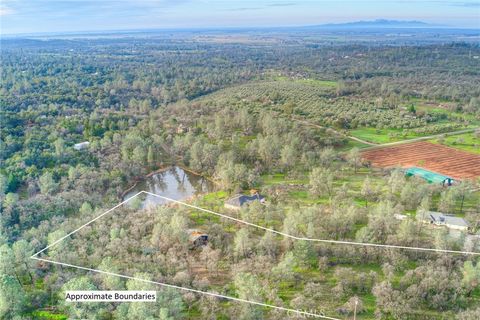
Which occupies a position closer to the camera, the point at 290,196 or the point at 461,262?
the point at 461,262

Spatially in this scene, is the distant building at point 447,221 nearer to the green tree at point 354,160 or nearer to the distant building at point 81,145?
the green tree at point 354,160

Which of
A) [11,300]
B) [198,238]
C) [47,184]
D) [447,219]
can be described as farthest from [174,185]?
[447,219]

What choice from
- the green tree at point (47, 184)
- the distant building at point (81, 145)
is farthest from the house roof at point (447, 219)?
the distant building at point (81, 145)

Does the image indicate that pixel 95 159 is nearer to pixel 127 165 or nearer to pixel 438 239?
pixel 127 165

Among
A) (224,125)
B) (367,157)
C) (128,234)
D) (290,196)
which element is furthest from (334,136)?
(128,234)

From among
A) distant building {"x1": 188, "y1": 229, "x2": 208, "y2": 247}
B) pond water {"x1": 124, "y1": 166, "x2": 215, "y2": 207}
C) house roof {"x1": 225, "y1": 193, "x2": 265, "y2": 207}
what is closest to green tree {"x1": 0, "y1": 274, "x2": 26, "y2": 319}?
distant building {"x1": 188, "y1": 229, "x2": 208, "y2": 247}

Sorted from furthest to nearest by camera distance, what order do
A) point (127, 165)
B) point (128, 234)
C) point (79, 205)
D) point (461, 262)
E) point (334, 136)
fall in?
point (334, 136) < point (127, 165) < point (79, 205) < point (128, 234) < point (461, 262)

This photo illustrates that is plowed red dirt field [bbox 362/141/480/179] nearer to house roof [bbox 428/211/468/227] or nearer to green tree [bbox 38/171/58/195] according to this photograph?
house roof [bbox 428/211/468/227]

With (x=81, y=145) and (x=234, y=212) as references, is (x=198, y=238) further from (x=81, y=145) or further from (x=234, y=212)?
(x=81, y=145)
